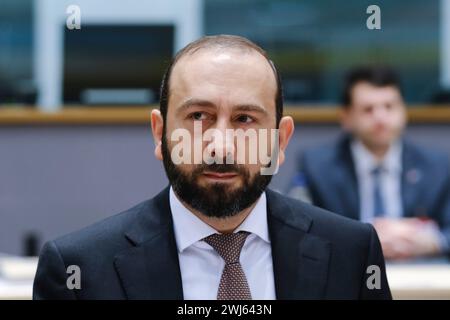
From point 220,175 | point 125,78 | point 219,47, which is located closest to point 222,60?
point 219,47

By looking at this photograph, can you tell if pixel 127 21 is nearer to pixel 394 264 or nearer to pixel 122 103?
pixel 122 103

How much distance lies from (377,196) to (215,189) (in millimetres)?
1412

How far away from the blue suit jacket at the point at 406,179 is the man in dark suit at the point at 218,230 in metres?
1.14

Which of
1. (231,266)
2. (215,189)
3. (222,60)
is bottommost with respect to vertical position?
(231,266)

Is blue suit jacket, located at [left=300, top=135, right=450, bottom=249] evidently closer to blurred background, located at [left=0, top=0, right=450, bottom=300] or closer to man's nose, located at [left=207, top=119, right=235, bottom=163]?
blurred background, located at [left=0, top=0, right=450, bottom=300]

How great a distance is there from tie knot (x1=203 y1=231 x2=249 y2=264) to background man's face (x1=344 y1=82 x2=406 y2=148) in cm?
133

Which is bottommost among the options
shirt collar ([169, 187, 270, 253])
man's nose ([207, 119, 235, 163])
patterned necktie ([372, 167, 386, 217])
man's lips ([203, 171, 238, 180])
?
patterned necktie ([372, 167, 386, 217])

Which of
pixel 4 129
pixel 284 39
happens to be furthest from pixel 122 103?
pixel 284 39

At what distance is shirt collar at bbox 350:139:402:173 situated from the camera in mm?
2301

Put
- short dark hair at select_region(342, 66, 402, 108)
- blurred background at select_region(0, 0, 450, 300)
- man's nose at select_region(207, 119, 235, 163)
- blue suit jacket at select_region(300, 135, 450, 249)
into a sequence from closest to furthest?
1. man's nose at select_region(207, 119, 235, 163)
2. blue suit jacket at select_region(300, 135, 450, 249)
3. short dark hair at select_region(342, 66, 402, 108)
4. blurred background at select_region(0, 0, 450, 300)

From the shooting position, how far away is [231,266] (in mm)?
1022

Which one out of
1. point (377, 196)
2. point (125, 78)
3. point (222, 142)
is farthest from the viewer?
point (125, 78)

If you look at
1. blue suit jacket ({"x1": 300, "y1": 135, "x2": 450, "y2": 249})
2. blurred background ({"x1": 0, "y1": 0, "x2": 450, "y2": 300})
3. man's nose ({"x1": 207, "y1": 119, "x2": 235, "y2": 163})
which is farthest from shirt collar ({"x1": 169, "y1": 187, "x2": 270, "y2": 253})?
blurred background ({"x1": 0, "y1": 0, "x2": 450, "y2": 300})

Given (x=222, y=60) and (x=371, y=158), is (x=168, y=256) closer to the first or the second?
(x=222, y=60)
